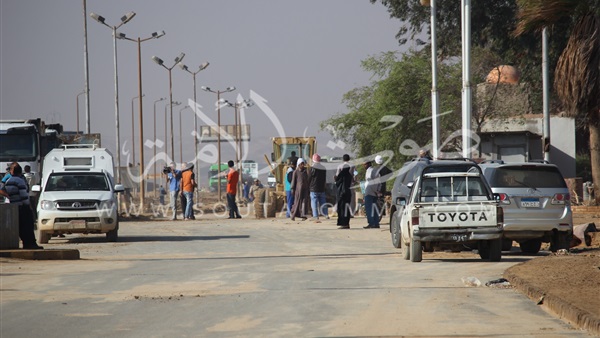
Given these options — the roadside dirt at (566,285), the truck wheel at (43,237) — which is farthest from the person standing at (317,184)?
the roadside dirt at (566,285)

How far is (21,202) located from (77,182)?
178 inches

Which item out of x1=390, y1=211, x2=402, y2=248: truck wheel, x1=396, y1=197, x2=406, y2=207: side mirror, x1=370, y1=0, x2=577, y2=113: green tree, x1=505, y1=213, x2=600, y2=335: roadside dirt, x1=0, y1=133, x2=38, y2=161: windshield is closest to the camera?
x1=505, y1=213, x2=600, y2=335: roadside dirt

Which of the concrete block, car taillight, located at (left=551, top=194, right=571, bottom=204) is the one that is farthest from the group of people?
car taillight, located at (left=551, top=194, right=571, bottom=204)

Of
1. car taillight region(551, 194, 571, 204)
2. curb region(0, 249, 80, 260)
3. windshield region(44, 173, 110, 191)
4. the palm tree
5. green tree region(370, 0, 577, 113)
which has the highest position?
green tree region(370, 0, 577, 113)

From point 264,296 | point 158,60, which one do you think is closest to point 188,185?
point 264,296

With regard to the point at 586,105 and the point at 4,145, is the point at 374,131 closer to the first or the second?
the point at 4,145

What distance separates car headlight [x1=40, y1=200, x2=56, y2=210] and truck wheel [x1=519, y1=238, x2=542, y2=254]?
11070mm

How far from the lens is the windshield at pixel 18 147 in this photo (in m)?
34.3

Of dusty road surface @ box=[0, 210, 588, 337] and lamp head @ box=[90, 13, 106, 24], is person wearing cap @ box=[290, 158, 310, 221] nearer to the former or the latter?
dusty road surface @ box=[0, 210, 588, 337]

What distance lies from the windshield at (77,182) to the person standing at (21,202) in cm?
398

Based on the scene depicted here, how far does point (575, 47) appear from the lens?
21125 mm

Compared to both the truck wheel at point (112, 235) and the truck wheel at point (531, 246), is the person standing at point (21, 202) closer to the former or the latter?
the truck wheel at point (112, 235)

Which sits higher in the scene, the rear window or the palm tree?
the palm tree

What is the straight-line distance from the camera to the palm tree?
20047 mm
